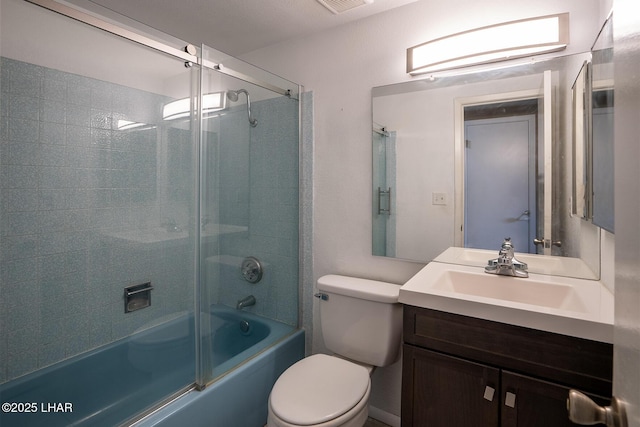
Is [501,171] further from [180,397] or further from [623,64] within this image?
[180,397]

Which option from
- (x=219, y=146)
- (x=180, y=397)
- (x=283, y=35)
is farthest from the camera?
(x=283, y=35)

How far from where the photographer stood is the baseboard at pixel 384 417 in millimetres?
1777

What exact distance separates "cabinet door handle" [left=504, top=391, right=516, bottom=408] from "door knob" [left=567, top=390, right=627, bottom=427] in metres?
0.62

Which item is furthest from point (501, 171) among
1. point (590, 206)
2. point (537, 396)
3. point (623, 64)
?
point (623, 64)

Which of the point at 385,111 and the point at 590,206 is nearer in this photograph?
the point at 590,206

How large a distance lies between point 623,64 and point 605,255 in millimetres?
1032

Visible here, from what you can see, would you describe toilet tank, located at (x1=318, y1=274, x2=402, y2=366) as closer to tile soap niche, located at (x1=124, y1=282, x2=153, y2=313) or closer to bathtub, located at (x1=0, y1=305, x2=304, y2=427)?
bathtub, located at (x1=0, y1=305, x2=304, y2=427)

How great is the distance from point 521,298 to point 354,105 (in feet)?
4.23

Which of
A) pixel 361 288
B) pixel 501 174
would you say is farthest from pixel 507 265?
Result: pixel 361 288

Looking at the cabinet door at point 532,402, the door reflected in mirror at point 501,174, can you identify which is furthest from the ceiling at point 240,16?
the cabinet door at point 532,402

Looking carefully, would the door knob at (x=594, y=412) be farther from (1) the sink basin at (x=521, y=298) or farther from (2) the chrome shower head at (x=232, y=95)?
(2) the chrome shower head at (x=232, y=95)

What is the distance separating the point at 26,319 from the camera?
59.3 inches

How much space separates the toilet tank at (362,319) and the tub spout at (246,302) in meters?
0.50

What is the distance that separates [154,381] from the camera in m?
1.60
